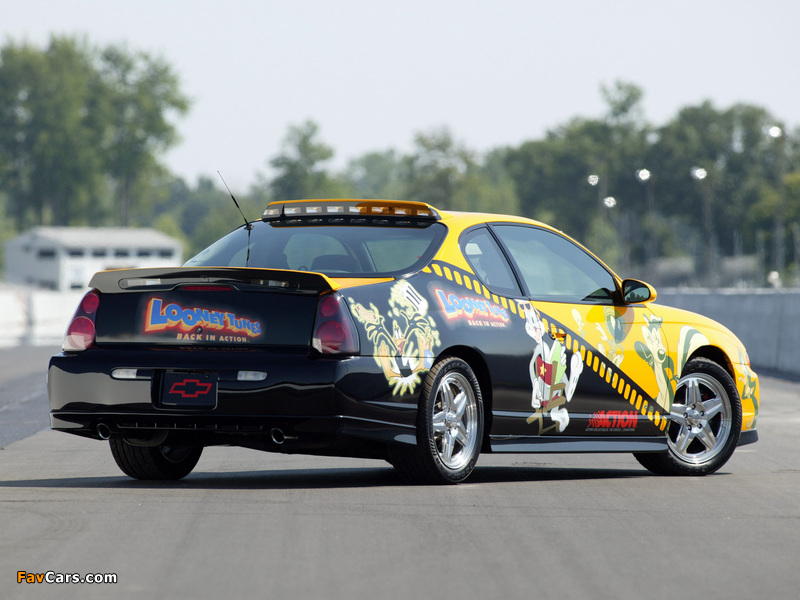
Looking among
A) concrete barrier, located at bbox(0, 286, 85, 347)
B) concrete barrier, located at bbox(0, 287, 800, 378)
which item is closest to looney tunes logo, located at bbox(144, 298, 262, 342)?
concrete barrier, located at bbox(0, 287, 800, 378)

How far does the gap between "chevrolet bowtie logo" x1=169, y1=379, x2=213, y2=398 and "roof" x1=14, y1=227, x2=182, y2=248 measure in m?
140

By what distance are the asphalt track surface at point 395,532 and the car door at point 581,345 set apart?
38cm

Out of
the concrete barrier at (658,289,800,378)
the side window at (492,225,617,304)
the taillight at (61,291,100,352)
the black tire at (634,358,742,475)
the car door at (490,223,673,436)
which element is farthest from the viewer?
the concrete barrier at (658,289,800,378)

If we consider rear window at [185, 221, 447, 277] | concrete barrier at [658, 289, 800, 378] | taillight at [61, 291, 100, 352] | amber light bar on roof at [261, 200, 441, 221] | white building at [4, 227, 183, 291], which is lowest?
white building at [4, 227, 183, 291]

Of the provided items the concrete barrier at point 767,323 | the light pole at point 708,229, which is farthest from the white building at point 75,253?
the concrete barrier at point 767,323

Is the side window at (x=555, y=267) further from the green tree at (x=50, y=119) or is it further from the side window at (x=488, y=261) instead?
the green tree at (x=50, y=119)

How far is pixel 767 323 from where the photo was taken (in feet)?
75.5

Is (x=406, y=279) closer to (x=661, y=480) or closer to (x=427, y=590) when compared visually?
(x=661, y=480)

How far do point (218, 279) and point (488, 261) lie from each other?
171 cm

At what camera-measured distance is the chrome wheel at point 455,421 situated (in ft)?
26.2

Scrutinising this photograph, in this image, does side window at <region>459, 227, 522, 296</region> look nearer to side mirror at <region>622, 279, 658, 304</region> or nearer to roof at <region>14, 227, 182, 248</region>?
side mirror at <region>622, 279, 658, 304</region>

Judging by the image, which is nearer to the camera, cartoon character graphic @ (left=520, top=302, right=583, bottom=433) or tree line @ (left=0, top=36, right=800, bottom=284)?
cartoon character graphic @ (left=520, top=302, right=583, bottom=433)

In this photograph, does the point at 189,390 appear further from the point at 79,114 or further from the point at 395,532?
the point at 79,114

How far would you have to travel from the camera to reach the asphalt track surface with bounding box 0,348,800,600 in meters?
5.35
